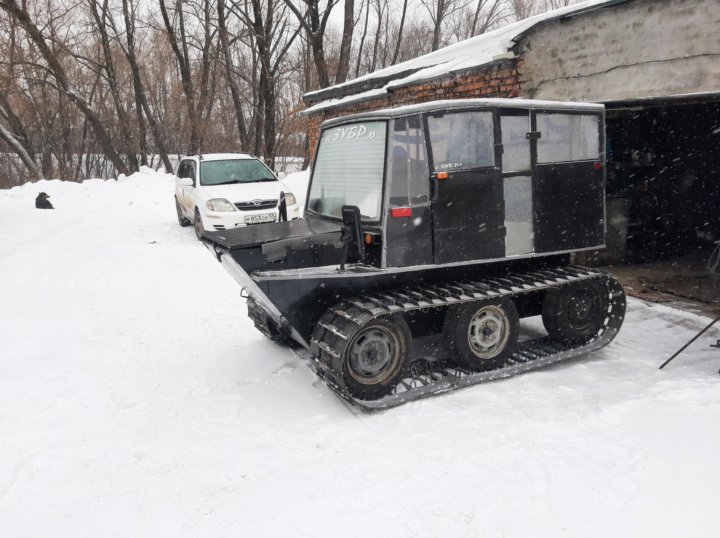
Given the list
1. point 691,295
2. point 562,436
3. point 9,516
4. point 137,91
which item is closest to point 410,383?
point 562,436

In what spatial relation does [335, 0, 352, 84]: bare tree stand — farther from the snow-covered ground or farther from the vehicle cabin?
the vehicle cabin

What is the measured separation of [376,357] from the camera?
4.86m

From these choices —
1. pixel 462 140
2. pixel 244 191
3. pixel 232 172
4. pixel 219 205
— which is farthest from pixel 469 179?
pixel 232 172

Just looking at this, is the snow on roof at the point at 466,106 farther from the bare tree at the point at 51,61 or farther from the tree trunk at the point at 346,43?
the bare tree at the point at 51,61

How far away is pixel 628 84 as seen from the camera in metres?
6.62

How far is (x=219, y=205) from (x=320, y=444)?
7501 mm

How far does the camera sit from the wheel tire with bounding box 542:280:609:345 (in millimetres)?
5703

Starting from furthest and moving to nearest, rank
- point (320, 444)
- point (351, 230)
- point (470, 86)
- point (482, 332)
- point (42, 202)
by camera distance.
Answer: point (42, 202) → point (470, 86) → point (482, 332) → point (351, 230) → point (320, 444)

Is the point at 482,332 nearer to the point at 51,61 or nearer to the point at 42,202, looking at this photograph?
the point at 42,202

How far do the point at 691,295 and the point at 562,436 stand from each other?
4714 mm

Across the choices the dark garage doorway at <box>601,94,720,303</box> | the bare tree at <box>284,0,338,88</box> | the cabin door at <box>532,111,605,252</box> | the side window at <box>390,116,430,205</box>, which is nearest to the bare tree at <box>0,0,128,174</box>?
the bare tree at <box>284,0,338,88</box>

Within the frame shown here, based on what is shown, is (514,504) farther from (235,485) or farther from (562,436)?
(235,485)

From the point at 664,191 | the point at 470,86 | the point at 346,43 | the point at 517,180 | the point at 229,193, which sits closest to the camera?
the point at 517,180

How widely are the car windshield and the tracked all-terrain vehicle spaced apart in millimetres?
6665
